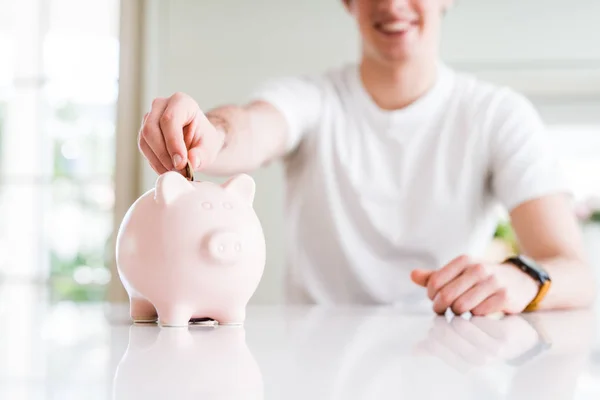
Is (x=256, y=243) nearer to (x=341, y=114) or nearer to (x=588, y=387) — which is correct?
(x=588, y=387)

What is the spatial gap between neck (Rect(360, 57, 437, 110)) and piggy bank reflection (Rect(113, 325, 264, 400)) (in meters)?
1.12

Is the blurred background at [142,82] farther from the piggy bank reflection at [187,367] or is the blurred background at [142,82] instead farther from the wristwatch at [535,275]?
the piggy bank reflection at [187,367]

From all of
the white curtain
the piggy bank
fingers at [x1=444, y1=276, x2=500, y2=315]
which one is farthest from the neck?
the white curtain

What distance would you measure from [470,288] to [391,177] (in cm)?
69

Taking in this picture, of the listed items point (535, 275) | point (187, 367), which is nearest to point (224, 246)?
point (187, 367)

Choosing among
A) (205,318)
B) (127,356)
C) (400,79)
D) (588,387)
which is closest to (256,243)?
(205,318)

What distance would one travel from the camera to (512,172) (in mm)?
1590

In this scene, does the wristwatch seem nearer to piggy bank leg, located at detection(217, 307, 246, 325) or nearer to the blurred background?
piggy bank leg, located at detection(217, 307, 246, 325)

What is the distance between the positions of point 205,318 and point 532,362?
15.2 inches

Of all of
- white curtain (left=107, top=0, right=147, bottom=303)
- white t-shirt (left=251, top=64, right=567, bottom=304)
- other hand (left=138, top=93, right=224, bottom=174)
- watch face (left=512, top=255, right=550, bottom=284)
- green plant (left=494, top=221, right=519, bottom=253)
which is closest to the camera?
other hand (left=138, top=93, right=224, bottom=174)

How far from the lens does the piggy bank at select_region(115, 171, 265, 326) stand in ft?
2.59

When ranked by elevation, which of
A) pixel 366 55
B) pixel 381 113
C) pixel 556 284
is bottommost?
pixel 556 284

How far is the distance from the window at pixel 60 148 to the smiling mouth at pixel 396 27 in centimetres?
196

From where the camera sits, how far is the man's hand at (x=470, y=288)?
3.52ft
